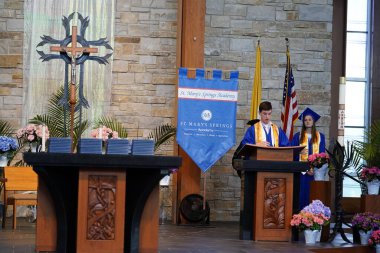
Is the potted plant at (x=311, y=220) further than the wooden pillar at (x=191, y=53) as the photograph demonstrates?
No

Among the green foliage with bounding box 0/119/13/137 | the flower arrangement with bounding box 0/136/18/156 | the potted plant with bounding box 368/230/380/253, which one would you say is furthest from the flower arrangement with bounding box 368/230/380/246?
the green foliage with bounding box 0/119/13/137

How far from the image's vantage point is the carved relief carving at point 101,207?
253 inches

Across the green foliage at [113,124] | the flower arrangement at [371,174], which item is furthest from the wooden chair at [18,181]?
the flower arrangement at [371,174]

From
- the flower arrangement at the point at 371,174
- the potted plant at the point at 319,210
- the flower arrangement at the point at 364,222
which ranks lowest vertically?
the flower arrangement at the point at 364,222

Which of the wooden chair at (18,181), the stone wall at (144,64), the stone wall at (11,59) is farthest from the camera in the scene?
the stone wall at (144,64)

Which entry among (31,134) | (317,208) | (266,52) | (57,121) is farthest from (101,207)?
(266,52)

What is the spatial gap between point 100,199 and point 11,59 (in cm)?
526

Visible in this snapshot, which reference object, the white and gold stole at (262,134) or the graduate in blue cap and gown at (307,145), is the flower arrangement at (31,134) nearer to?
the white and gold stole at (262,134)

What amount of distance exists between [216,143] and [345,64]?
2.75 meters

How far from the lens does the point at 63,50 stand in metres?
7.64

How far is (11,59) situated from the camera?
1119 cm

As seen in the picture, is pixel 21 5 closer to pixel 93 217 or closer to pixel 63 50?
pixel 63 50

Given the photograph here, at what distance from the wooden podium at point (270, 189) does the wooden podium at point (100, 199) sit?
1808mm

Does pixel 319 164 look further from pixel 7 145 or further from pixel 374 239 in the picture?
pixel 7 145
